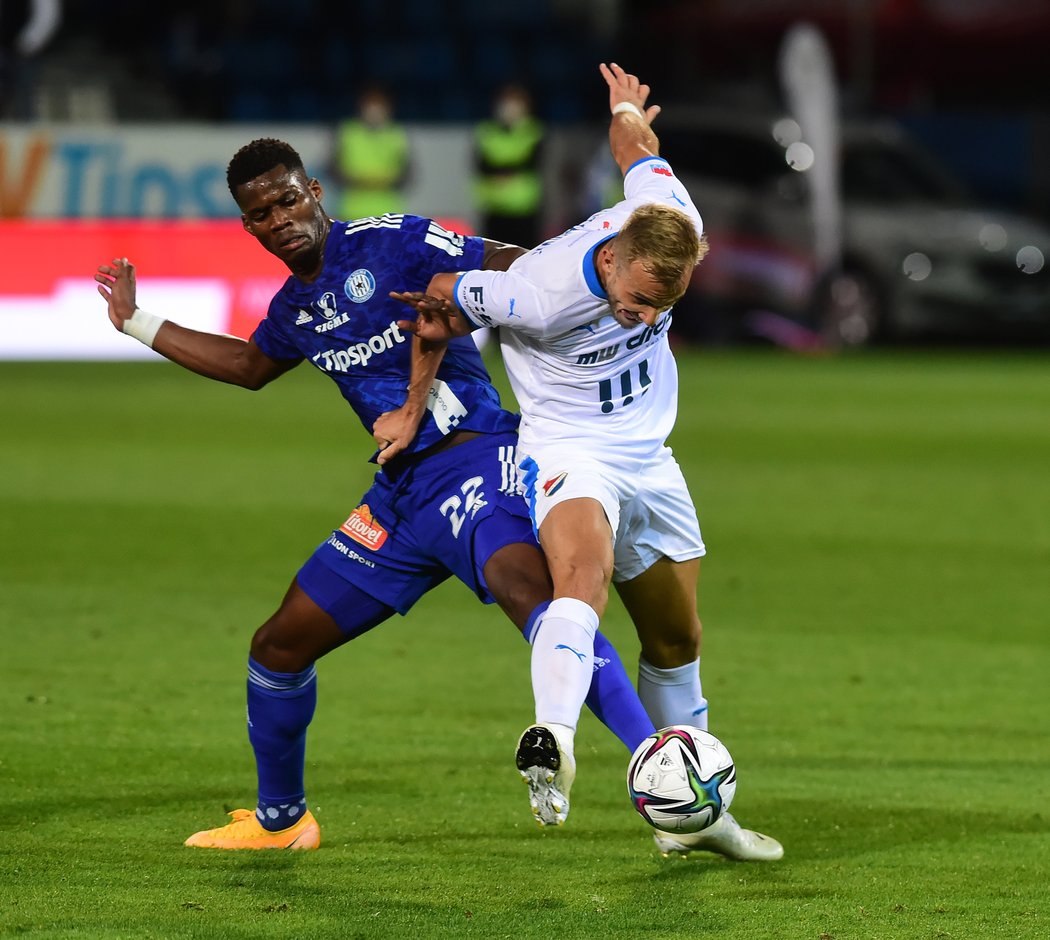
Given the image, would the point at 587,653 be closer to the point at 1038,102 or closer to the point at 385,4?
the point at 385,4

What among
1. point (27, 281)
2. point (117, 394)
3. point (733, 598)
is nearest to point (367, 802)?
point (733, 598)

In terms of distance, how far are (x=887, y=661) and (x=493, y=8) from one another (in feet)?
70.6

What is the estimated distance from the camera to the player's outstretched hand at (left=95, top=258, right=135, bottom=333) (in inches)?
227

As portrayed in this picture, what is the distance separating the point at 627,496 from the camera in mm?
5094

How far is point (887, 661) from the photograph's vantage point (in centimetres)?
796

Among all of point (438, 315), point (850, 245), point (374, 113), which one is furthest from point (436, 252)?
point (850, 245)

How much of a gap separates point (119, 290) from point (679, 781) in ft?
7.24

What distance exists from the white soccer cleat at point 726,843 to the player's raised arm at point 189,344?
1.61 metres

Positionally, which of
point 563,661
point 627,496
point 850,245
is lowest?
point 850,245

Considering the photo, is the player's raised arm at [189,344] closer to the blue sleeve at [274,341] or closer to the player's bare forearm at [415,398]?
the blue sleeve at [274,341]

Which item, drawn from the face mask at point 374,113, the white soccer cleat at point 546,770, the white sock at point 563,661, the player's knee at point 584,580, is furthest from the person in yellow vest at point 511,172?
the white soccer cleat at point 546,770

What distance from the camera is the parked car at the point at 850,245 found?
22094 mm

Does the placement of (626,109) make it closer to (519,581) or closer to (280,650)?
(519,581)

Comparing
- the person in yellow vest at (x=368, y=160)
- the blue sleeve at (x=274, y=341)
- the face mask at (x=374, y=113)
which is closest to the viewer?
the blue sleeve at (x=274, y=341)
